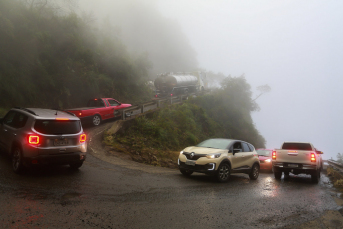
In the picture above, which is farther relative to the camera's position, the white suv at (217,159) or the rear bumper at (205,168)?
the white suv at (217,159)

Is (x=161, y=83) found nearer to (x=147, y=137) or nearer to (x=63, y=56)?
(x=63, y=56)

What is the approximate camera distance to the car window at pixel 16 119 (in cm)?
790

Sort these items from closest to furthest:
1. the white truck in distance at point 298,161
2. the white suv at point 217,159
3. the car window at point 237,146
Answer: the white suv at point 217,159 < the car window at point 237,146 < the white truck in distance at point 298,161

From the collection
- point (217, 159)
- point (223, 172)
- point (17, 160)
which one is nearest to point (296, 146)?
point (223, 172)

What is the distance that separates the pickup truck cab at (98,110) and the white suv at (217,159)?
7.86 m

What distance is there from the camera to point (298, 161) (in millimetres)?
12188

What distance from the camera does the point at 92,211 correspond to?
5457 millimetres

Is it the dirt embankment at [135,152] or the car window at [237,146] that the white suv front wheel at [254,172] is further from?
the dirt embankment at [135,152]

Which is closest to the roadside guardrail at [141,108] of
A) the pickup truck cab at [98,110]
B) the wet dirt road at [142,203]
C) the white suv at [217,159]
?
the pickup truck cab at [98,110]

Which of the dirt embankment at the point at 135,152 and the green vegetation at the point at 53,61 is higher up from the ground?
the green vegetation at the point at 53,61

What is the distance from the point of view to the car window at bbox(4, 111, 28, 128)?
790 centimetres

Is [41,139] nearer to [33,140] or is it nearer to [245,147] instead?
[33,140]

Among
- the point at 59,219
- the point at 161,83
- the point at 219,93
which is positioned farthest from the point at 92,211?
the point at 219,93

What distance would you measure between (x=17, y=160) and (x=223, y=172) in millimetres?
6616
